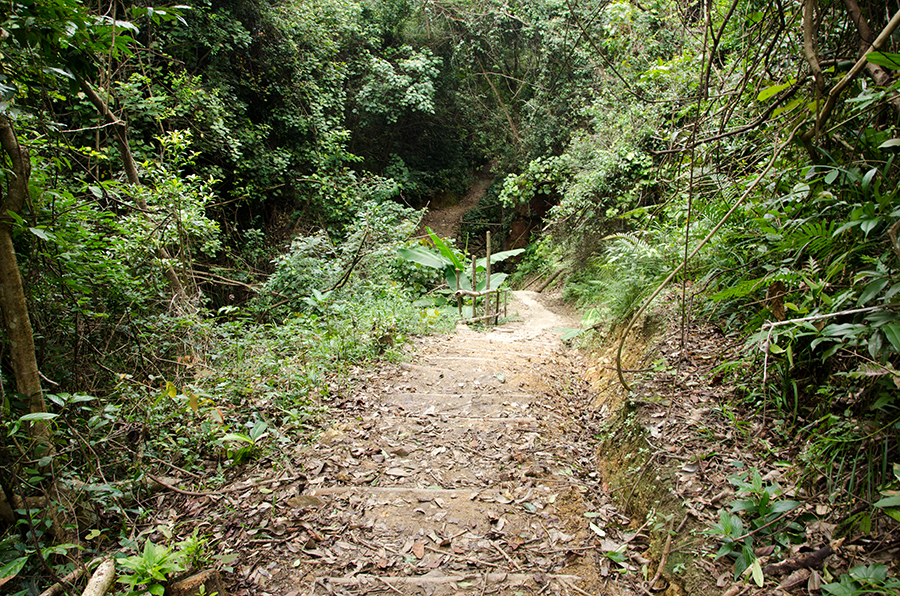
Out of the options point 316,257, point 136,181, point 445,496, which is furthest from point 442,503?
point 316,257

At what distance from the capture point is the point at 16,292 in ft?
5.86

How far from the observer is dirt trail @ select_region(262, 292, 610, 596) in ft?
6.46

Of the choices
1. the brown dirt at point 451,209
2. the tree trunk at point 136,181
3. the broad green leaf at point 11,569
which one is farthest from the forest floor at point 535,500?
the brown dirt at point 451,209

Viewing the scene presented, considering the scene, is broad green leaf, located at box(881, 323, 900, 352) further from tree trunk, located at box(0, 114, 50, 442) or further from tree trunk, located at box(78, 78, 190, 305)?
tree trunk, located at box(78, 78, 190, 305)

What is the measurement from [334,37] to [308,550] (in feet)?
38.2

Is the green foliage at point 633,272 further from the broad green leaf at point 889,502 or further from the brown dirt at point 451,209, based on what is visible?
the brown dirt at point 451,209

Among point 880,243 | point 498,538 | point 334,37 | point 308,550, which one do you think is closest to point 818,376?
point 880,243

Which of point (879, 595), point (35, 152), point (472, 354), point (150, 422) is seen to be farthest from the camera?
point (472, 354)

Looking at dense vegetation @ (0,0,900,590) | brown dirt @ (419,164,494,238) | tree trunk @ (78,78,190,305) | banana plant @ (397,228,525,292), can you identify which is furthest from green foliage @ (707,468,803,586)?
brown dirt @ (419,164,494,238)

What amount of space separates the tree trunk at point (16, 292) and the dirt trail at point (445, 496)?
124 cm

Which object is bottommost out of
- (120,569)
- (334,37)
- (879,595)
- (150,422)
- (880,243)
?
(120,569)

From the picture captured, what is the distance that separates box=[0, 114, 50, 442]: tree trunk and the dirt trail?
1239mm

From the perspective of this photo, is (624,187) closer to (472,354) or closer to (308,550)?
(472,354)

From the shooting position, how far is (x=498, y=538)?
2.18 m
